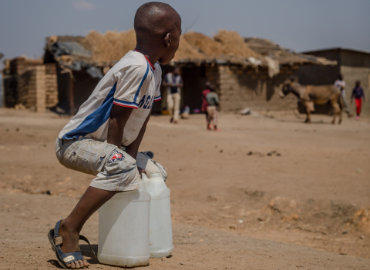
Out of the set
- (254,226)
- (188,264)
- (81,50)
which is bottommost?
(254,226)

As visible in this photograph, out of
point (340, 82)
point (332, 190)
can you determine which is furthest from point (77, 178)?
point (340, 82)

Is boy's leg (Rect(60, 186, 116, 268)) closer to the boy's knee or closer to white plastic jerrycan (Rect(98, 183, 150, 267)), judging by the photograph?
white plastic jerrycan (Rect(98, 183, 150, 267))

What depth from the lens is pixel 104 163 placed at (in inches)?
93.3

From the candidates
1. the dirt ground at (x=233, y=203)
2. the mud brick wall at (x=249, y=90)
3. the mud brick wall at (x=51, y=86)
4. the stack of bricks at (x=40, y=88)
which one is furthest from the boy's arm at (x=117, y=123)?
the mud brick wall at (x=51, y=86)

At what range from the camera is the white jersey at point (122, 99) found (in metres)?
2.32

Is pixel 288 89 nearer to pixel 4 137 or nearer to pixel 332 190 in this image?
pixel 4 137

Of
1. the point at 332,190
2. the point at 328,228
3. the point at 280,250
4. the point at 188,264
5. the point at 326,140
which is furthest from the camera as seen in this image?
the point at 326,140

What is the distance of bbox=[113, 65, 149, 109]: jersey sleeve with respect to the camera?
2.30 metres

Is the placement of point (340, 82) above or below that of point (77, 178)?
above

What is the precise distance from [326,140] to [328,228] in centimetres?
603

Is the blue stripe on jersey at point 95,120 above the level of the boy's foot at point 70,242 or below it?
above

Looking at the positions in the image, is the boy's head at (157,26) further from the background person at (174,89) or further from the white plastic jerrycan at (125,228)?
the background person at (174,89)

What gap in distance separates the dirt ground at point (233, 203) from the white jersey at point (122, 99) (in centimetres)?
72

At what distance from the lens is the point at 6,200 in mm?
4793
